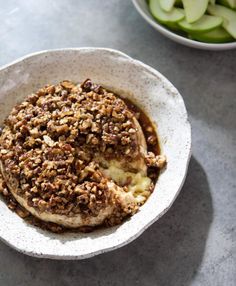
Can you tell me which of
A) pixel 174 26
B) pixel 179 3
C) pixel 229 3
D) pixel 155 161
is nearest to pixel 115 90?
pixel 155 161

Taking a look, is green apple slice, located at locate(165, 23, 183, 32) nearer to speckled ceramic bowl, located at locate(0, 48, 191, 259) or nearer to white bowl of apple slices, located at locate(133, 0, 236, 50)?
white bowl of apple slices, located at locate(133, 0, 236, 50)

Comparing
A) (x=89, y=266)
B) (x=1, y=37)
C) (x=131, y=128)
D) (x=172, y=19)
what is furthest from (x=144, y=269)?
(x=1, y=37)

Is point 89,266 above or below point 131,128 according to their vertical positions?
below

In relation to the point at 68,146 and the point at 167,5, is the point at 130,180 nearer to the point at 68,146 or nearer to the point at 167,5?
the point at 68,146

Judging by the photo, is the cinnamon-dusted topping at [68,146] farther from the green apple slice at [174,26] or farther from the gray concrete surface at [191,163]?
the green apple slice at [174,26]

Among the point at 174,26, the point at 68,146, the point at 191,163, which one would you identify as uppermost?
the point at 68,146

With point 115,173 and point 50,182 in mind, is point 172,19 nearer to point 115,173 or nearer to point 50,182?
point 115,173

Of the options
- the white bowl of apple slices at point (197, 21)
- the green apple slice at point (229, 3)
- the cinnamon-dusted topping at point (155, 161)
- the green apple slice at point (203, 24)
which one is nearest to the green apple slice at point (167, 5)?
the white bowl of apple slices at point (197, 21)
